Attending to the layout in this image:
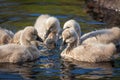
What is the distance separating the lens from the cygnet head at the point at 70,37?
43.3 ft

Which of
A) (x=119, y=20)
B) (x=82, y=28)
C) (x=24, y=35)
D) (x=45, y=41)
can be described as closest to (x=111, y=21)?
(x=119, y=20)

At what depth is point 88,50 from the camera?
12938mm

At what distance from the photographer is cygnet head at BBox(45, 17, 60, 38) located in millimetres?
14375

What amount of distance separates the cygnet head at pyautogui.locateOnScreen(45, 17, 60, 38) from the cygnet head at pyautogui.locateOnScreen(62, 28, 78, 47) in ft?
3.74

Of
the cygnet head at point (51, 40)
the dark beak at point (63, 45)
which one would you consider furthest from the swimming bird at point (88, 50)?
the cygnet head at point (51, 40)

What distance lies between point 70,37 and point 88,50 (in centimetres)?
52

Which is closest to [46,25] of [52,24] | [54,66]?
[52,24]

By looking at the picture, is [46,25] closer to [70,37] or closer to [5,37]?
[5,37]

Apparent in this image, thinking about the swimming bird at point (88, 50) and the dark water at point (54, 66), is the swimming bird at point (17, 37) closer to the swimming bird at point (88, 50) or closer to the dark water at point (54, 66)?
the dark water at point (54, 66)

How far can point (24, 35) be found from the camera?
13.5m

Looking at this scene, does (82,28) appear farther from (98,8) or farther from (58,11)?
(98,8)

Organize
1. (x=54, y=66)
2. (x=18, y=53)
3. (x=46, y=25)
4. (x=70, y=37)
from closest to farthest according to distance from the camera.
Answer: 1. (x=54, y=66)
2. (x=18, y=53)
3. (x=70, y=37)
4. (x=46, y=25)

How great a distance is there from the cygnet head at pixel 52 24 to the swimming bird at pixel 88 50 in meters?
1.14

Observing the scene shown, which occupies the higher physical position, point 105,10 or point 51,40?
point 105,10
